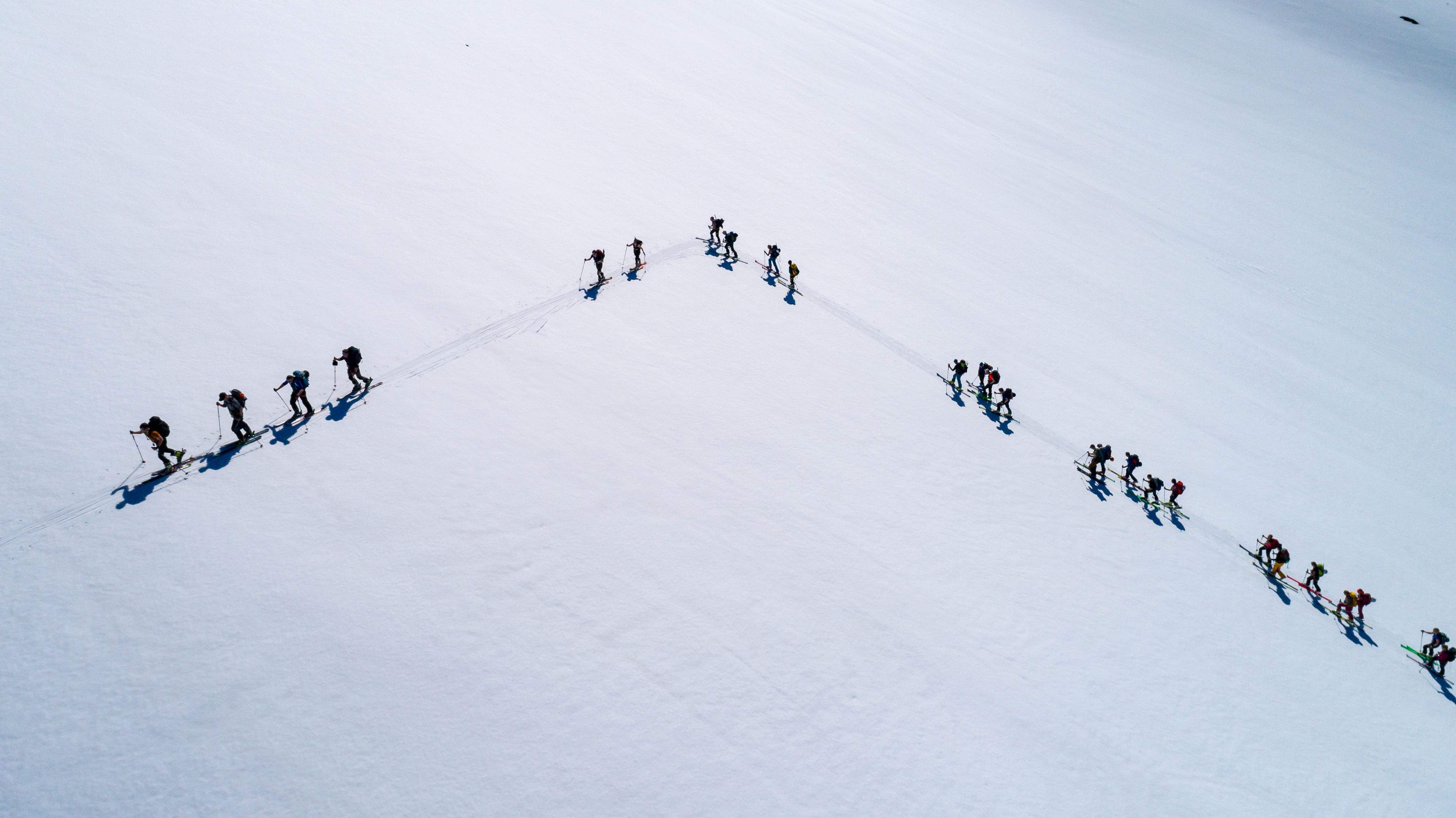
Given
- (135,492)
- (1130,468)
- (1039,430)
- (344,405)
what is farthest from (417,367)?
(1130,468)

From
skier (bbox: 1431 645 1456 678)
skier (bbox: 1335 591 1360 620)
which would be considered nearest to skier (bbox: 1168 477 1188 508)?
skier (bbox: 1335 591 1360 620)

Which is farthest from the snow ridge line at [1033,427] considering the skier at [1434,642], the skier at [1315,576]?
the skier at [1315,576]

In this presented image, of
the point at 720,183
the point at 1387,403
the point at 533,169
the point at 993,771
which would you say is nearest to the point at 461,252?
the point at 533,169

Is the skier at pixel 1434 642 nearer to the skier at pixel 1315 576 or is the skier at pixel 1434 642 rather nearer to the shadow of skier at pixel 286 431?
the skier at pixel 1315 576

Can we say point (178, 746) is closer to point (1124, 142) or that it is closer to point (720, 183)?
point (720, 183)

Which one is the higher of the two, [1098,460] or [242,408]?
[1098,460]

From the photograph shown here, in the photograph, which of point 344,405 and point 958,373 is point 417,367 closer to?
point 344,405
